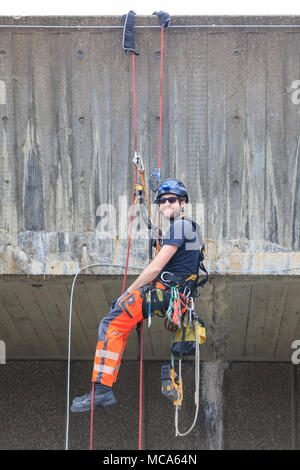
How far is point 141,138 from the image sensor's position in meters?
7.48

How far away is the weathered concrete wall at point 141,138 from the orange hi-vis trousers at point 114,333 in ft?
4.87

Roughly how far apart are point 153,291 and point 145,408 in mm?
4160

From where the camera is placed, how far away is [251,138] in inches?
293

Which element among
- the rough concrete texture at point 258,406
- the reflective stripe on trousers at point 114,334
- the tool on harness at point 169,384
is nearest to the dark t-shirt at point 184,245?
the reflective stripe on trousers at point 114,334

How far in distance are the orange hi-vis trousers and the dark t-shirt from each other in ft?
0.72

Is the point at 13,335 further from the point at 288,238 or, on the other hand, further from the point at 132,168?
the point at 288,238

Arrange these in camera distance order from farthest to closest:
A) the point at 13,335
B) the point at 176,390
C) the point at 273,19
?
1. the point at 13,335
2. the point at 273,19
3. the point at 176,390

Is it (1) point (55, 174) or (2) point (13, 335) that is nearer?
(1) point (55, 174)

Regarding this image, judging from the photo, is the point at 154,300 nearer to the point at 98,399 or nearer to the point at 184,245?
the point at 184,245

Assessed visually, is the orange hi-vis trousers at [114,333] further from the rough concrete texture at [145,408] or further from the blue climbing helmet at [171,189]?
the rough concrete texture at [145,408]

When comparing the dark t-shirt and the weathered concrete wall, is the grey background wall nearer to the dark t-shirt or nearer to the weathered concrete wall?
the weathered concrete wall

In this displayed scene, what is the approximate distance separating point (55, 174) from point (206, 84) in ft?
5.76

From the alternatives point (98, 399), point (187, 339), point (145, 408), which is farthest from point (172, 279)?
point (145, 408)

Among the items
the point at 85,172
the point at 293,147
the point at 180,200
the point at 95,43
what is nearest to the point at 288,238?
the point at 293,147
